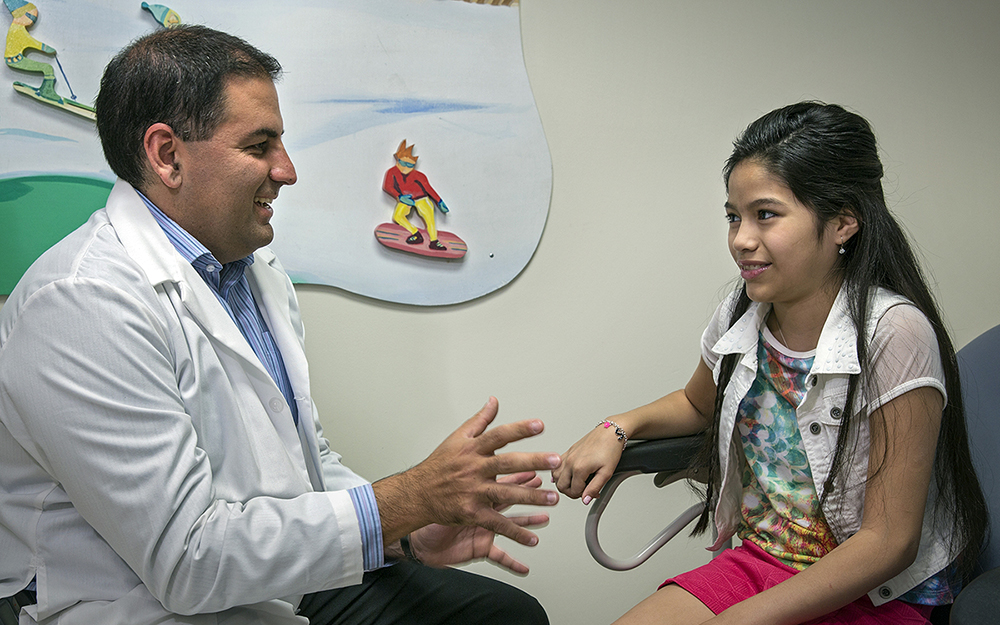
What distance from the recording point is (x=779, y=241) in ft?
3.82

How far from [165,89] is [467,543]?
887mm

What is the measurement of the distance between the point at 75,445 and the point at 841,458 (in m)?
1.11

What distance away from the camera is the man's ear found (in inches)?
47.1

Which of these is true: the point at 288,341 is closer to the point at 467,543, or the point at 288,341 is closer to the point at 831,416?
the point at 467,543

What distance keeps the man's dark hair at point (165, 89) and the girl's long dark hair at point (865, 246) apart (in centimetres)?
91

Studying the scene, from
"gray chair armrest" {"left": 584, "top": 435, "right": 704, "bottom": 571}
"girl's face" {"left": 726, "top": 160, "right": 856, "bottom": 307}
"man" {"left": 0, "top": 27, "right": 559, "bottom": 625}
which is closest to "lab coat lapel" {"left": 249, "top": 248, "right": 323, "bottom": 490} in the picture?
"man" {"left": 0, "top": 27, "right": 559, "bottom": 625}

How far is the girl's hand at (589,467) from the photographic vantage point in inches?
49.3

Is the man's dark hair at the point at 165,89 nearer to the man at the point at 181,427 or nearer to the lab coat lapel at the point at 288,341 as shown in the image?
the man at the point at 181,427

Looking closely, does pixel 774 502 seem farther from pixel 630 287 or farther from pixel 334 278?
pixel 334 278

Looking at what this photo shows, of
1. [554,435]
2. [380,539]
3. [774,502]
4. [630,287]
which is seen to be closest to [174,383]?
[380,539]

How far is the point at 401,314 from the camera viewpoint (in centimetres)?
186

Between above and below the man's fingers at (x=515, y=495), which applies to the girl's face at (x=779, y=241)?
above

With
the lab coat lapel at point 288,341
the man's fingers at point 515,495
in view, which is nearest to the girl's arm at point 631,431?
the man's fingers at point 515,495

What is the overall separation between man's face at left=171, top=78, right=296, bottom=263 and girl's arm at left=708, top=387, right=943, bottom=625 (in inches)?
→ 39.3
